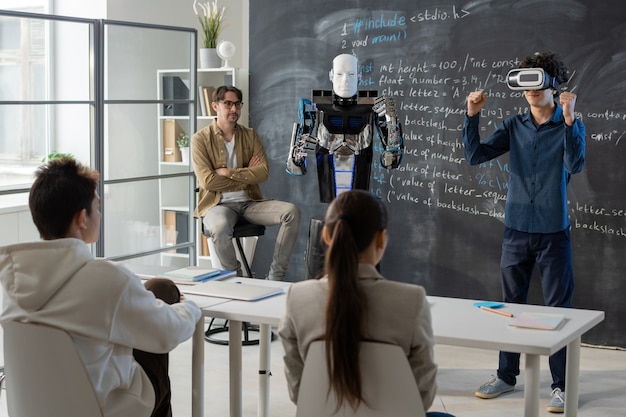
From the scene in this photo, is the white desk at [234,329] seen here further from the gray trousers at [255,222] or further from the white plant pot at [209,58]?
the white plant pot at [209,58]

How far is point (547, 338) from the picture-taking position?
261cm

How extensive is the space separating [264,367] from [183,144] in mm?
2339

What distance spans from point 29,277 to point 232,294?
923 millimetres

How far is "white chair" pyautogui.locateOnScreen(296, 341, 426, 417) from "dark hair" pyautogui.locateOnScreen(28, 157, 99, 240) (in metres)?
0.81

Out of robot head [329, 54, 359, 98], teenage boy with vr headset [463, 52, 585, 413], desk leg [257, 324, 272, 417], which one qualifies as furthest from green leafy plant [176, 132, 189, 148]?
desk leg [257, 324, 272, 417]

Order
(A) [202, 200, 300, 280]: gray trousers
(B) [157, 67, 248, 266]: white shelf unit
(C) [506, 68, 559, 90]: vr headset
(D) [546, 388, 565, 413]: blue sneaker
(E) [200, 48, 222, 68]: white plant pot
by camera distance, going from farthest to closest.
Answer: (E) [200, 48, 222, 68]: white plant pot → (B) [157, 67, 248, 266]: white shelf unit → (A) [202, 200, 300, 280]: gray trousers → (D) [546, 388, 565, 413]: blue sneaker → (C) [506, 68, 559, 90]: vr headset

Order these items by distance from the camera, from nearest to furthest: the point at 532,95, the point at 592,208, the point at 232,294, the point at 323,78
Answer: the point at 232,294 < the point at 532,95 < the point at 592,208 < the point at 323,78

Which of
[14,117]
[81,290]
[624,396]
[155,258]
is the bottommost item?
[624,396]

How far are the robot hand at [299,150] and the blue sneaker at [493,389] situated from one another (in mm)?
1377

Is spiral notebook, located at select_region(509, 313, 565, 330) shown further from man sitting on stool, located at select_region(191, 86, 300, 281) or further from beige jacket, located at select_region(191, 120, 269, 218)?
beige jacket, located at select_region(191, 120, 269, 218)

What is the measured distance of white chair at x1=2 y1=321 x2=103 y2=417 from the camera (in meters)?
2.36

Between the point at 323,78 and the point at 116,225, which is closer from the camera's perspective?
the point at 116,225

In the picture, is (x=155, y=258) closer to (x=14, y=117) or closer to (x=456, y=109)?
(x=14, y=117)

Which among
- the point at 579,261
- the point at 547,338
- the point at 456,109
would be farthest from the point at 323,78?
the point at 547,338
